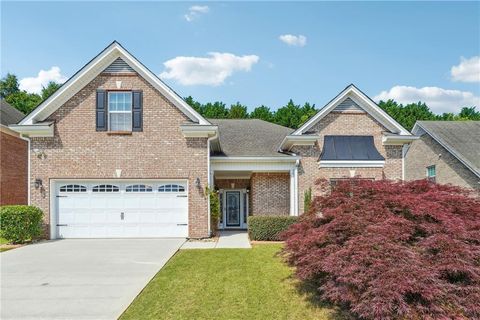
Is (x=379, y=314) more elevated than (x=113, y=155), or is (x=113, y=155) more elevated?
(x=113, y=155)

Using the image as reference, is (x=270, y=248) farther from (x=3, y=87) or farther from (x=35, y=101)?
(x=3, y=87)

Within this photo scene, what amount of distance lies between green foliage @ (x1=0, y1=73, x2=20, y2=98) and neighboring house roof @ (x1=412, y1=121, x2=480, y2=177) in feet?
143

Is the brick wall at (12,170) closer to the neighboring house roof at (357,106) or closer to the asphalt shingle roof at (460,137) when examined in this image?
the neighboring house roof at (357,106)

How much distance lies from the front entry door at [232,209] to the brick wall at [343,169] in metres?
4.15

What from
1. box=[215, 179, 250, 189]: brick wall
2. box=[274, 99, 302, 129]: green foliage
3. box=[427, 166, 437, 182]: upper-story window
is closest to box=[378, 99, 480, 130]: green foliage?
box=[274, 99, 302, 129]: green foliage

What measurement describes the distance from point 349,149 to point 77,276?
1252cm

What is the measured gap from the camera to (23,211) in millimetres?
13438

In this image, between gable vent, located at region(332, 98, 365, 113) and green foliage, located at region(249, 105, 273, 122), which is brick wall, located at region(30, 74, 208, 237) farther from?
green foliage, located at region(249, 105, 273, 122)

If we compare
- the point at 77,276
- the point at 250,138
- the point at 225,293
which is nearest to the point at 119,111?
the point at 250,138

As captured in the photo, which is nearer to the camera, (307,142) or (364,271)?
(364,271)

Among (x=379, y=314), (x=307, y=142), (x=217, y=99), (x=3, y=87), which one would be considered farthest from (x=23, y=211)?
(x=3, y=87)

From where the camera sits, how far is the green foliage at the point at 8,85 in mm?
41375

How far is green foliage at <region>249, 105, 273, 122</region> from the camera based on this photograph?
37.2 metres

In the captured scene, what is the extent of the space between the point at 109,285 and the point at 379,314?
581 cm
